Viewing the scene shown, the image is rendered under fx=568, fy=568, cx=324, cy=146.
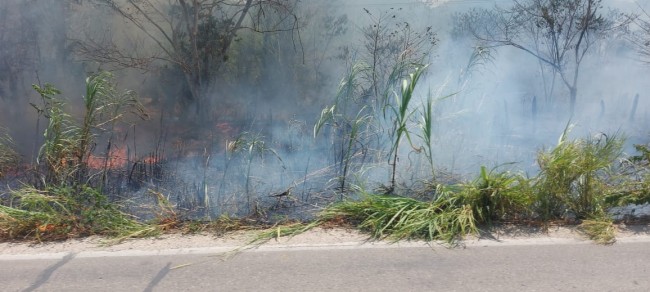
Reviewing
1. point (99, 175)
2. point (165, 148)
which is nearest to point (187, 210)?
point (99, 175)

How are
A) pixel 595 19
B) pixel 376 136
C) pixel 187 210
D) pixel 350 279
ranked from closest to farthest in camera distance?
pixel 350 279 → pixel 187 210 → pixel 376 136 → pixel 595 19

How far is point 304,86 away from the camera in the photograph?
10469 millimetres

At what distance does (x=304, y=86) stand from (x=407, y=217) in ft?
21.3

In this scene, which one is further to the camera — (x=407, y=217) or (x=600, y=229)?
(x=407, y=217)

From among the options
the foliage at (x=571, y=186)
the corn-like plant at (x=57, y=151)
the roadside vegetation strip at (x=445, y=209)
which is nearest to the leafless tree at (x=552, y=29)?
the roadside vegetation strip at (x=445, y=209)

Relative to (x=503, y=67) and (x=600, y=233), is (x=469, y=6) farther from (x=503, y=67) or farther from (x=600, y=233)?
(x=600, y=233)

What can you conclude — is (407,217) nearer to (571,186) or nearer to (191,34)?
(571,186)

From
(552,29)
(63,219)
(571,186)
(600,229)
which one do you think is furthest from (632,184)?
(552,29)

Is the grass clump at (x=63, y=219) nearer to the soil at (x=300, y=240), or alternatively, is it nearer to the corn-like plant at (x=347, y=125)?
the soil at (x=300, y=240)

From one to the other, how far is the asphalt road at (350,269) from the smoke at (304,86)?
334 cm

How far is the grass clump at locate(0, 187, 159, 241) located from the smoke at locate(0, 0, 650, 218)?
233cm

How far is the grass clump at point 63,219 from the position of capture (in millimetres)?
4289

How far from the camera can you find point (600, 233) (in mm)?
4027

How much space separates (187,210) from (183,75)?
5.14 m
